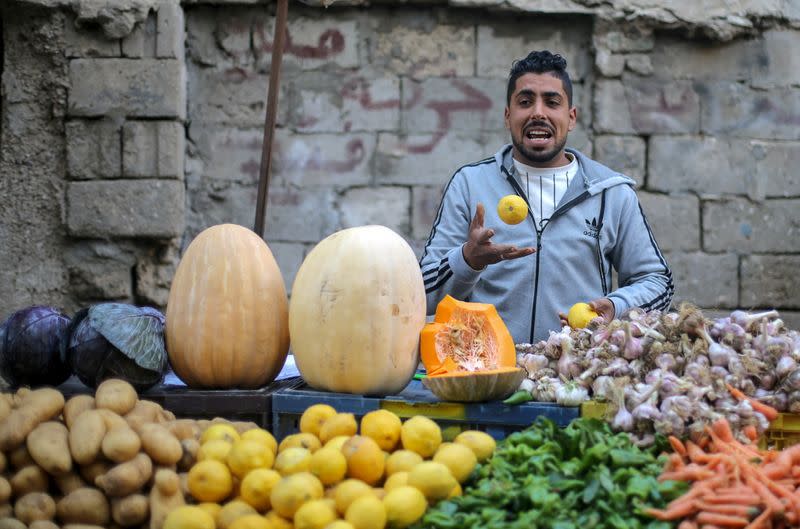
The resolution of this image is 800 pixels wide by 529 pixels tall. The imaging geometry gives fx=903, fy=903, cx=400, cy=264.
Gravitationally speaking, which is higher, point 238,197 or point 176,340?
point 238,197

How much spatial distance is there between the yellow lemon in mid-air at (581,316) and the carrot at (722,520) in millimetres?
1123

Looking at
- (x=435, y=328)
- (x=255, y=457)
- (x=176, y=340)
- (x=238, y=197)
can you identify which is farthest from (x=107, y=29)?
(x=255, y=457)

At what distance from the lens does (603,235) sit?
423 cm

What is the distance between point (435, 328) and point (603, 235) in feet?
4.73

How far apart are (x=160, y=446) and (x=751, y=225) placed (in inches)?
202

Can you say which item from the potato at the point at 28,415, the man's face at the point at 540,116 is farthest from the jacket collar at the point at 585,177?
the potato at the point at 28,415

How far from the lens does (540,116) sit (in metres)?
4.21

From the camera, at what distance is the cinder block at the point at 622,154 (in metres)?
6.43

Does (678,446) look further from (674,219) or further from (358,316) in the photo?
(674,219)

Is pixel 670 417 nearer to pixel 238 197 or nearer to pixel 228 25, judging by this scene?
pixel 238 197

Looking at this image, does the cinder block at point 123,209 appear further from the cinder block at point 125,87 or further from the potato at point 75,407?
the potato at point 75,407

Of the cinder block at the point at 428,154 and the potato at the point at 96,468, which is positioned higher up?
the cinder block at the point at 428,154

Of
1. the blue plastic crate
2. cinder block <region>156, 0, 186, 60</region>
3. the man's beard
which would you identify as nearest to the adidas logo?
the man's beard

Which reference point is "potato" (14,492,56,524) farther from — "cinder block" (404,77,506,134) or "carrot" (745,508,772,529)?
"cinder block" (404,77,506,134)
